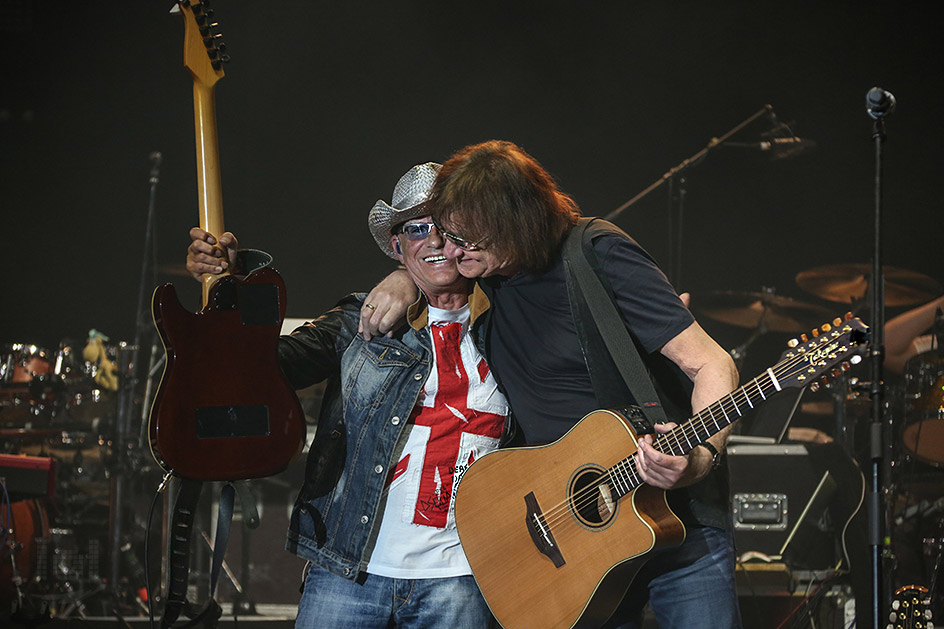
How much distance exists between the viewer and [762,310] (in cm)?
538

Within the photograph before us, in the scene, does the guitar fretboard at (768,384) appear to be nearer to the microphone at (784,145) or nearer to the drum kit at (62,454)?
the microphone at (784,145)

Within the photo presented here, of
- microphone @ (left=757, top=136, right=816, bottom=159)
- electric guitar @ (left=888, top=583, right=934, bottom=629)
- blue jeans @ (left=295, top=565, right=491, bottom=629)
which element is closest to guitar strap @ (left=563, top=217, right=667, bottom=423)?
blue jeans @ (left=295, top=565, right=491, bottom=629)

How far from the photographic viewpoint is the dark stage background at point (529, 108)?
219 inches

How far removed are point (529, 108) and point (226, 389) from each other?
4176 mm

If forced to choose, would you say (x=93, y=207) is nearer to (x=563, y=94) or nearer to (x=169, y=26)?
(x=169, y=26)

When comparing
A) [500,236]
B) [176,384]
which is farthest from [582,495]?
[176,384]

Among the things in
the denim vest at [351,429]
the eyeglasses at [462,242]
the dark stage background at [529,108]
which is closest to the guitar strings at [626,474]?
the denim vest at [351,429]

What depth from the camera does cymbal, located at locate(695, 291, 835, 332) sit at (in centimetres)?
519

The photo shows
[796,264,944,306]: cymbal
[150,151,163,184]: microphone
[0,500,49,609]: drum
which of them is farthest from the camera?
[150,151,163,184]: microphone

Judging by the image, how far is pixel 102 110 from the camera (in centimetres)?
617

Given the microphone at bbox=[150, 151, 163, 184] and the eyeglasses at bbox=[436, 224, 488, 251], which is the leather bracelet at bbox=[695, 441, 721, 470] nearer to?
the eyeglasses at bbox=[436, 224, 488, 251]

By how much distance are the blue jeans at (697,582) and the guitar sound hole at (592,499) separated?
165mm

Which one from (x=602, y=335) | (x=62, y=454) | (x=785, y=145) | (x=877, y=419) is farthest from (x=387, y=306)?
(x=62, y=454)

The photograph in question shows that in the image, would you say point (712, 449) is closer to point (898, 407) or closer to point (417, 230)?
point (417, 230)
